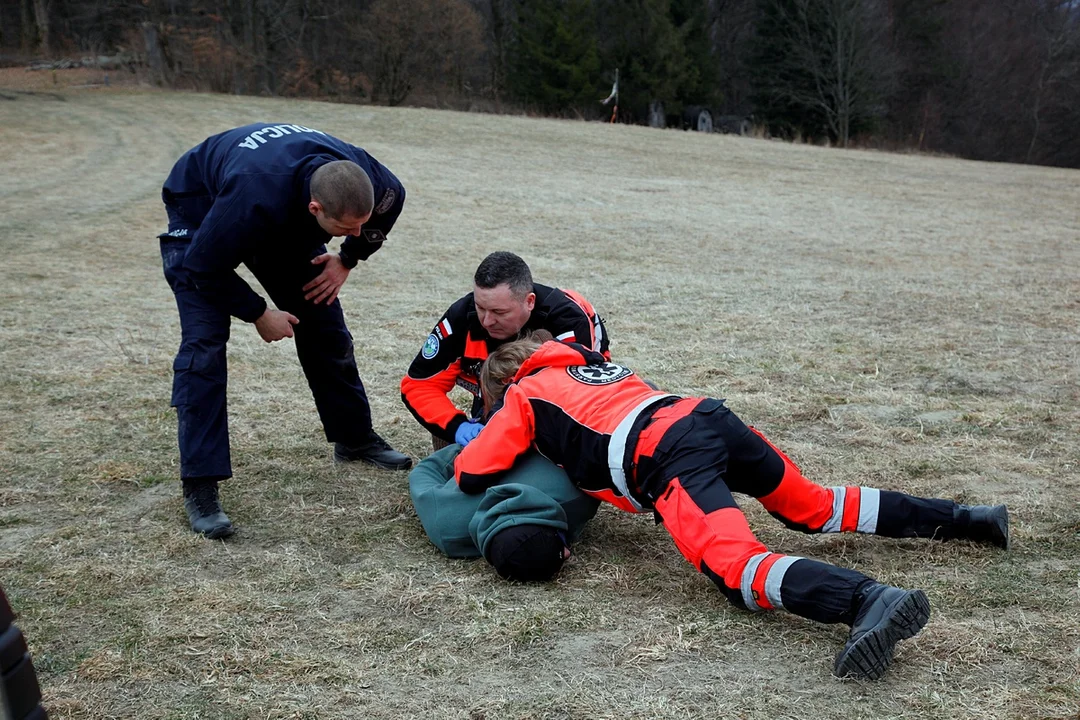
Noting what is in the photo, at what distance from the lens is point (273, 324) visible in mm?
4086

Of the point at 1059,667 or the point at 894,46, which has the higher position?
the point at 894,46

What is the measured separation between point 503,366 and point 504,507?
24.3 inches

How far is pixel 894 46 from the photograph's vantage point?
1775 inches

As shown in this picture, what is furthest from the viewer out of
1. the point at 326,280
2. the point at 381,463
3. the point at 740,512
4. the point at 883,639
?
the point at 381,463

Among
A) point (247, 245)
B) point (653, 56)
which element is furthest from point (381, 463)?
point (653, 56)

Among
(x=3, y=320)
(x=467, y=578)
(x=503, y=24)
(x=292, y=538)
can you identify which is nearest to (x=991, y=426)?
(x=467, y=578)

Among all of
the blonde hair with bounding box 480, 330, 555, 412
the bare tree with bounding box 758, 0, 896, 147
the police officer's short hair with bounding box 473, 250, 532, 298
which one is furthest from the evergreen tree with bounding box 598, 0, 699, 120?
the blonde hair with bounding box 480, 330, 555, 412

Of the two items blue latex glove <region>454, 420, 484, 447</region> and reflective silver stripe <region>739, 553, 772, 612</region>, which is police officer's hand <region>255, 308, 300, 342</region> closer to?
blue latex glove <region>454, 420, 484, 447</region>

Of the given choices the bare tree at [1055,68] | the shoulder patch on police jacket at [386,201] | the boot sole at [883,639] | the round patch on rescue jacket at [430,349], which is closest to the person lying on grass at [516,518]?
the round patch on rescue jacket at [430,349]

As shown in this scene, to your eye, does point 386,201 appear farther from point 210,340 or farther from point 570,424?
point 570,424

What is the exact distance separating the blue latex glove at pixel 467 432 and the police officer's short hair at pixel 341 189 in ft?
3.37

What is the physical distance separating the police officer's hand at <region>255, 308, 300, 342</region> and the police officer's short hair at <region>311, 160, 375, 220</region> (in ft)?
1.89

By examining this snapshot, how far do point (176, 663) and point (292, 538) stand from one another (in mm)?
1050

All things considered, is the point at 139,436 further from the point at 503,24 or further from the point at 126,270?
the point at 503,24
